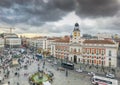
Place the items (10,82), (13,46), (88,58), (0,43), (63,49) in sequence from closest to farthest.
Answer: (10,82) → (88,58) → (63,49) → (0,43) → (13,46)

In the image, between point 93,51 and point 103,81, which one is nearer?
point 103,81

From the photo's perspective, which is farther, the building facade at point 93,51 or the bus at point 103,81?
the building facade at point 93,51

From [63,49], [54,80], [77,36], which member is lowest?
[54,80]

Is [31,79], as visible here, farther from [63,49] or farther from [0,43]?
[0,43]

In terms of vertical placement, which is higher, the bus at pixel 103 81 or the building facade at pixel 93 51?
the building facade at pixel 93 51

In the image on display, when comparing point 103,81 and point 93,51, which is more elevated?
point 93,51

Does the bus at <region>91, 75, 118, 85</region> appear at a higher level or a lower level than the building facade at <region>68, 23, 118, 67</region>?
lower

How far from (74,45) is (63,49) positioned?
19.5 feet

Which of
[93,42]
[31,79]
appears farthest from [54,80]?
[93,42]

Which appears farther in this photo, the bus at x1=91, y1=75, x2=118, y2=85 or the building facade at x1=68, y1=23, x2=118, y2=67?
the building facade at x1=68, y1=23, x2=118, y2=67

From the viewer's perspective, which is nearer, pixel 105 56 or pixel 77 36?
pixel 105 56

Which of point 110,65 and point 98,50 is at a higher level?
point 98,50

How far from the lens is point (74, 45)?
55.5 meters

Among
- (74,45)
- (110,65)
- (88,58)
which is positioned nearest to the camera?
(110,65)
